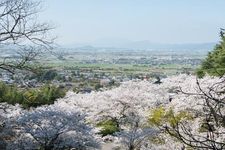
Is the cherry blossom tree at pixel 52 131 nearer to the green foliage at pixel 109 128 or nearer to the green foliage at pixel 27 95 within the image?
the green foliage at pixel 109 128

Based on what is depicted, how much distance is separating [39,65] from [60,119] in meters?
5.52

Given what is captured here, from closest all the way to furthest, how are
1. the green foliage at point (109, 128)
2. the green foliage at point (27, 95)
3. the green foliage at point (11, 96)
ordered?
1. the green foliage at point (109, 128)
2. the green foliage at point (27, 95)
3. the green foliage at point (11, 96)

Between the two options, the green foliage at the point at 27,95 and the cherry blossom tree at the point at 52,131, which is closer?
the cherry blossom tree at the point at 52,131

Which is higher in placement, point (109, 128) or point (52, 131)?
point (52, 131)

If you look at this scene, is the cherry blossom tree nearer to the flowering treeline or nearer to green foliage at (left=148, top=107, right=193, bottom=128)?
the flowering treeline

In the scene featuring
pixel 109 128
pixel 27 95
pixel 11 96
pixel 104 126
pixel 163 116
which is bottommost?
pixel 11 96

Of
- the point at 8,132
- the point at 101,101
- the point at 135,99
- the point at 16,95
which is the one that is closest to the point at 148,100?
the point at 135,99

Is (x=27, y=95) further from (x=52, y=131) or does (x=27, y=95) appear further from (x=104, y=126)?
(x=52, y=131)

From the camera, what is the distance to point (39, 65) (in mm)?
12180

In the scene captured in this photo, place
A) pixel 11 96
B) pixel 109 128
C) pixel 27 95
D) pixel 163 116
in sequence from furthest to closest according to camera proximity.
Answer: pixel 11 96
pixel 27 95
pixel 109 128
pixel 163 116

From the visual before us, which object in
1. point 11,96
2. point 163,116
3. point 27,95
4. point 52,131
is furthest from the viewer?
point 11,96

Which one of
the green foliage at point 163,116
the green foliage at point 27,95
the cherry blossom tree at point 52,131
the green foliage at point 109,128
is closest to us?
the cherry blossom tree at point 52,131

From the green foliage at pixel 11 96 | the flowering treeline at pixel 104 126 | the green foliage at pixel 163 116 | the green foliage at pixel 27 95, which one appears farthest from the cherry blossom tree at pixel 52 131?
the green foliage at pixel 11 96

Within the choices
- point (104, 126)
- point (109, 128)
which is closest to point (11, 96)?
point (104, 126)
